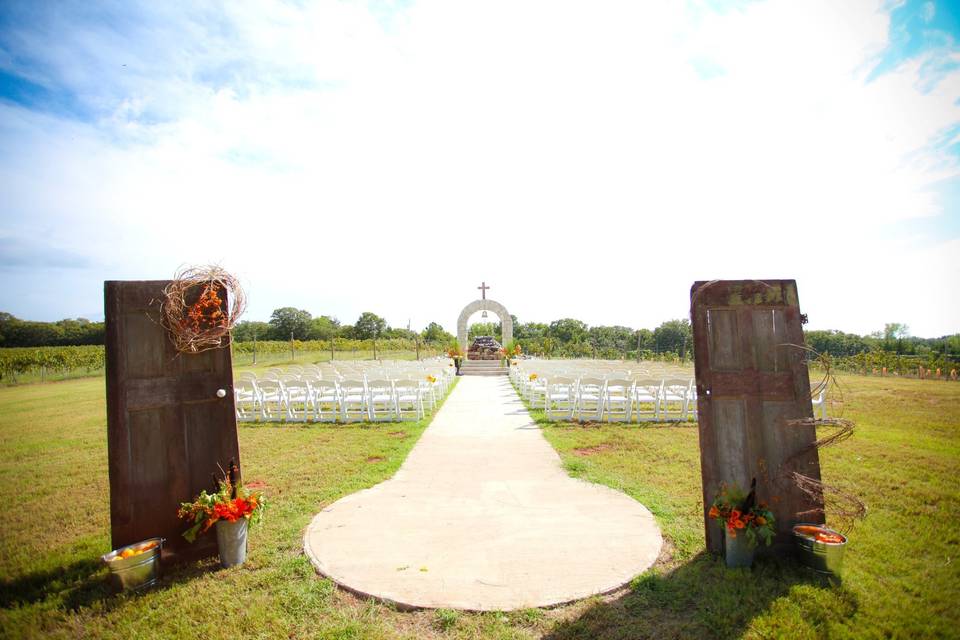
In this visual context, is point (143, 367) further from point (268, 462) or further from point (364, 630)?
point (268, 462)

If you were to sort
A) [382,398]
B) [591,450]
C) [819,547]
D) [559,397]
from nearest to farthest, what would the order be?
[819,547] → [591,450] → [559,397] → [382,398]

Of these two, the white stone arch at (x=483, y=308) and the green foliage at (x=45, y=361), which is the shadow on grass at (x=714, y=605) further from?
the green foliage at (x=45, y=361)

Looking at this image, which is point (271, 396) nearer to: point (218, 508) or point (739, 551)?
point (218, 508)

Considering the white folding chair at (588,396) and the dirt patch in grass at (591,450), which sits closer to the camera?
the dirt patch in grass at (591,450)

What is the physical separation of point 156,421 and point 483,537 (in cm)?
259

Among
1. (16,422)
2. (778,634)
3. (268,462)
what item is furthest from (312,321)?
(778,634)

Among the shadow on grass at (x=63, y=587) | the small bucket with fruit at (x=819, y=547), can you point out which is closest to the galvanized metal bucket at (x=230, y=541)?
the shadow on grass at (x=63, y=587)

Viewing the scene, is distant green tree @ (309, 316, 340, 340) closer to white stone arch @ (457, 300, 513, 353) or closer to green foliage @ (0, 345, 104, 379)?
green foliage @ (0, 345, 104, 379)

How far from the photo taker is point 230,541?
10.7 feet

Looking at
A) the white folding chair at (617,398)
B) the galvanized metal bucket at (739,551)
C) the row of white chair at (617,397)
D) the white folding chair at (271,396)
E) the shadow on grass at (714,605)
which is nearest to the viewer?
the shadow on grass at (714,605)

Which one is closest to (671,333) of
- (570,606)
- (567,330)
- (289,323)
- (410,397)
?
(567,330)

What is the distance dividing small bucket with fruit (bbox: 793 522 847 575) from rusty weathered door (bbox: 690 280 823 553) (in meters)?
0.09

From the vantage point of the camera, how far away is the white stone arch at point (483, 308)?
2803 centimetres

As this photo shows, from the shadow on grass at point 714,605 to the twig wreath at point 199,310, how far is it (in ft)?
9.98
